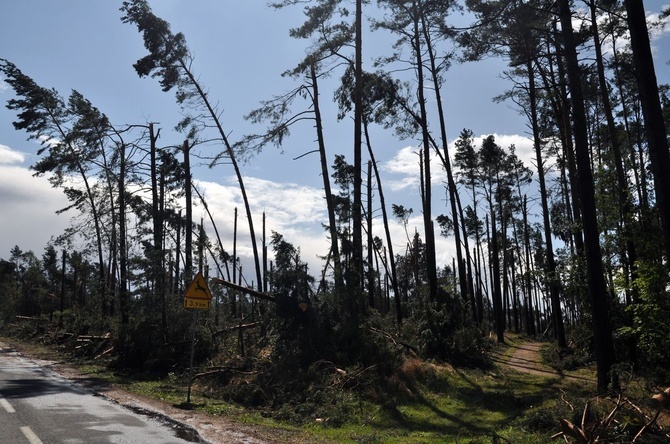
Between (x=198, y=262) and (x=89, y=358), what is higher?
(x=198, y=262)

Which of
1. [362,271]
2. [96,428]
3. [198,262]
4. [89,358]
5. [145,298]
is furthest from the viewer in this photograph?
[198,262]

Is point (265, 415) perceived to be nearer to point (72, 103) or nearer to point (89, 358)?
point (89, 358)

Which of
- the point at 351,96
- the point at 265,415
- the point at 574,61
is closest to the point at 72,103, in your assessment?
the point at 351,96

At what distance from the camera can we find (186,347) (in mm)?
20312

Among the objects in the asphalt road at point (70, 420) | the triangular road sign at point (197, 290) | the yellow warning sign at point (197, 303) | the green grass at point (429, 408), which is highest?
the triangular road sign at point (197, 290)

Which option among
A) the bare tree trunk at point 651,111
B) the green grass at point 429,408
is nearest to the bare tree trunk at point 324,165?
the green grass at point 429,408

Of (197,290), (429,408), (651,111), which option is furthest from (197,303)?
(651,111)

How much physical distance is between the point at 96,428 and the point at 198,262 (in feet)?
68.0

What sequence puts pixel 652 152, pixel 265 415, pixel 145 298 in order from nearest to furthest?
pixel 652 152
pixel 265 415
pixel 145 298

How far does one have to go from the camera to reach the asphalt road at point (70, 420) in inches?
333

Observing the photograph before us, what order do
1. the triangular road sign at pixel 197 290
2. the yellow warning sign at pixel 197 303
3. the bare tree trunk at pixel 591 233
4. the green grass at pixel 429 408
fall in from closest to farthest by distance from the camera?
the green grass at pixel 429 408 < the bare tree trunk at pixel 591 233 < the yellow warning sign at pixel 197 303 < the triangular road sign at pixel 197 290

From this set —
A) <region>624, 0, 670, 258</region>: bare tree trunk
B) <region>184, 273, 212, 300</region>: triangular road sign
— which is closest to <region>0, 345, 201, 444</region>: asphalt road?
<region>184, 273, 212, 300</region>: triangular road sign

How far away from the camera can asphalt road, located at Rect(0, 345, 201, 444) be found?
847cm

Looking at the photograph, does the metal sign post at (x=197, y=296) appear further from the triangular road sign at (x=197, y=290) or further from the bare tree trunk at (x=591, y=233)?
the bare tree trunk at (x=591, y=233)
